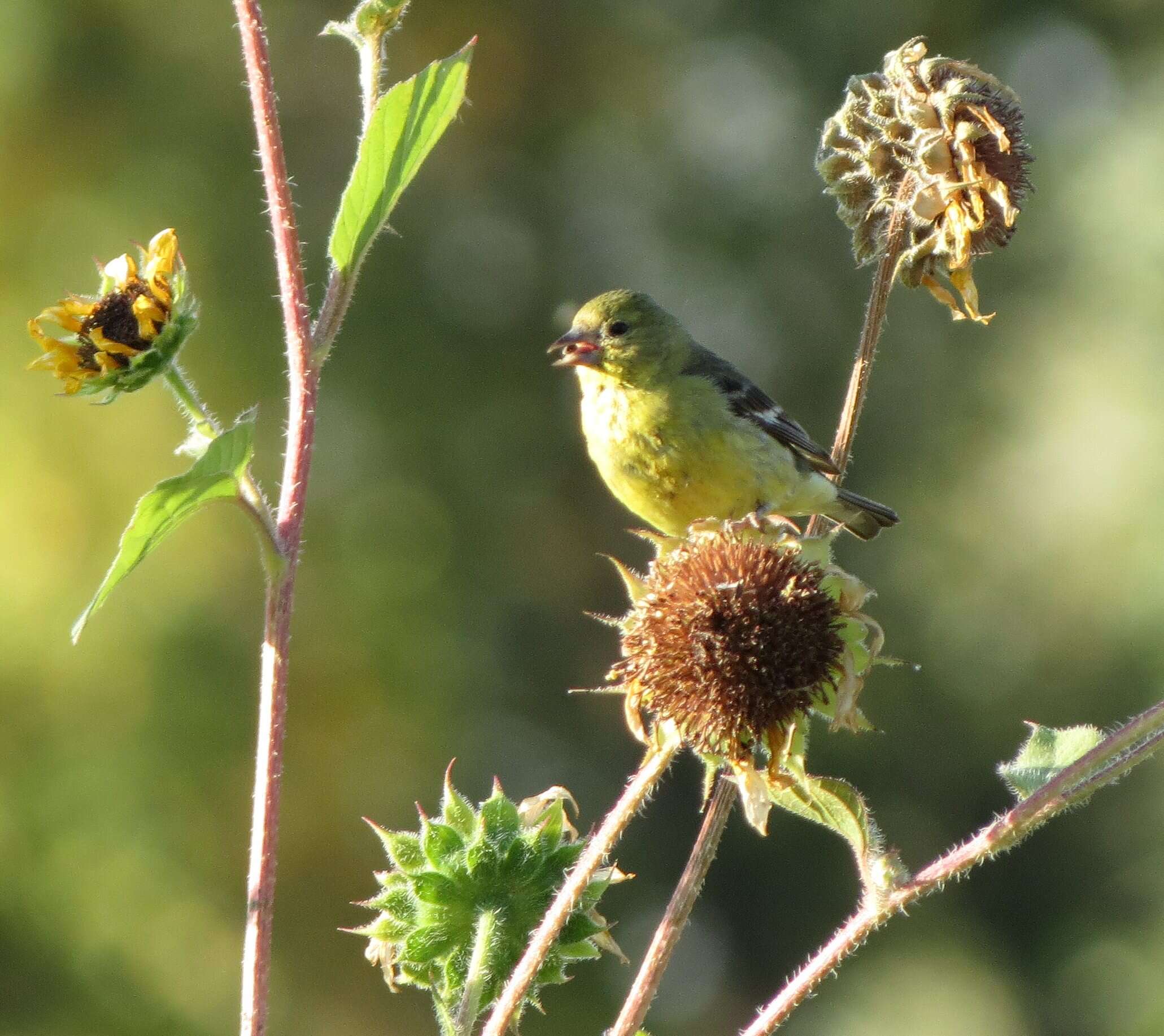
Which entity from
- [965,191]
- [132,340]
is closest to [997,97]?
[965,191]

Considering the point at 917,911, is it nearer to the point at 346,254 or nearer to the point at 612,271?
the point at 612,271

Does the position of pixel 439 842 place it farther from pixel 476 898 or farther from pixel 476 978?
pixel 476 978

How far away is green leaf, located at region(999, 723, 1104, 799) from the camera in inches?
64.5

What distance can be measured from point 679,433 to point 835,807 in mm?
1978

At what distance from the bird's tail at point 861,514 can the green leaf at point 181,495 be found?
2.82m

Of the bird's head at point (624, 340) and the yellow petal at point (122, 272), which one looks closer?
the yellow petal at point (122, 272)

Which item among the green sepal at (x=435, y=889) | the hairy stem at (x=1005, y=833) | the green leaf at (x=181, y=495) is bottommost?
the hairy stem at (x=1005, y=833)

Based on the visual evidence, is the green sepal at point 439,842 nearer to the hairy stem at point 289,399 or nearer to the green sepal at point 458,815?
the green sepal at point 458,815

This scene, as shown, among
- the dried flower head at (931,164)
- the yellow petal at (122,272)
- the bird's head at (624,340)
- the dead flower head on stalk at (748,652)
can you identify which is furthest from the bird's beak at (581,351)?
the yellow petal at (122,272)

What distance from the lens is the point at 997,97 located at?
2.33 metres

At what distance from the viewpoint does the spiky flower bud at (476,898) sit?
5.64 ft

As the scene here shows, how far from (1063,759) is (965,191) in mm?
992

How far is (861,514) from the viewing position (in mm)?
4262

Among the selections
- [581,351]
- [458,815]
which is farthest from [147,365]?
[581,351]
